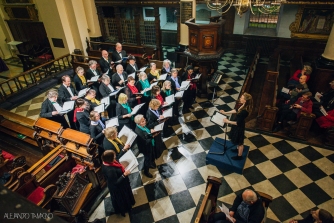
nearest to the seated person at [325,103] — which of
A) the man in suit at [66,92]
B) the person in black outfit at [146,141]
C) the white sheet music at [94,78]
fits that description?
the person in black outfit at [146,141]

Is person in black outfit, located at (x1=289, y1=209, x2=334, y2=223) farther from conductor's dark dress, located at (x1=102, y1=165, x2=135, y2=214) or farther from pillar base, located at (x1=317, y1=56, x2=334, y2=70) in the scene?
pillar base, located at (x1=317, y1=56, x2=334, y2=70)

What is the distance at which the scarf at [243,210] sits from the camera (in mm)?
3133

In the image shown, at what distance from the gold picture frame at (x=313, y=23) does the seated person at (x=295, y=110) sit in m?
5.45

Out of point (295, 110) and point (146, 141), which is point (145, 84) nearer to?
point (146, 141)

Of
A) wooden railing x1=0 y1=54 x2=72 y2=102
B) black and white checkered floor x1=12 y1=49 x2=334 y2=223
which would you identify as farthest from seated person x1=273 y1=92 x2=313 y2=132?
wooden railing x1=0 y1=54 x2=72 y2=102

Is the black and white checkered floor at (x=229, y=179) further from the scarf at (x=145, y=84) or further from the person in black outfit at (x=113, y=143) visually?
the scarf at (x=145, y=84)

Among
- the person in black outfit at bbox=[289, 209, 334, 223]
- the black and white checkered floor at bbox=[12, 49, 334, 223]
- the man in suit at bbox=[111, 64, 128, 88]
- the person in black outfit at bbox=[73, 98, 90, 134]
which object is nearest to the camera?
the person in black outfit at bbox=[289, 209, 334, 223]

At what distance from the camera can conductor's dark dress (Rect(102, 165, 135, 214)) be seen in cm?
332

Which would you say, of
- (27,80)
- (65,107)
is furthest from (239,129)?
(27,80)

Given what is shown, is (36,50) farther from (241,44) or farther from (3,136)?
(241,44)

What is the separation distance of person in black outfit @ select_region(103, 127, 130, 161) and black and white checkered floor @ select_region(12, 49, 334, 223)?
105 centimetres

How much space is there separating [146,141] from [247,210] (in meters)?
2.17

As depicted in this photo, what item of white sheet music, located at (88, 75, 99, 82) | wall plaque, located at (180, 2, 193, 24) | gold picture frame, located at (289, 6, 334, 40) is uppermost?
wall plaque, located at (180, 2, 193, 24)

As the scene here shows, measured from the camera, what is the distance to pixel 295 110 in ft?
18.0
